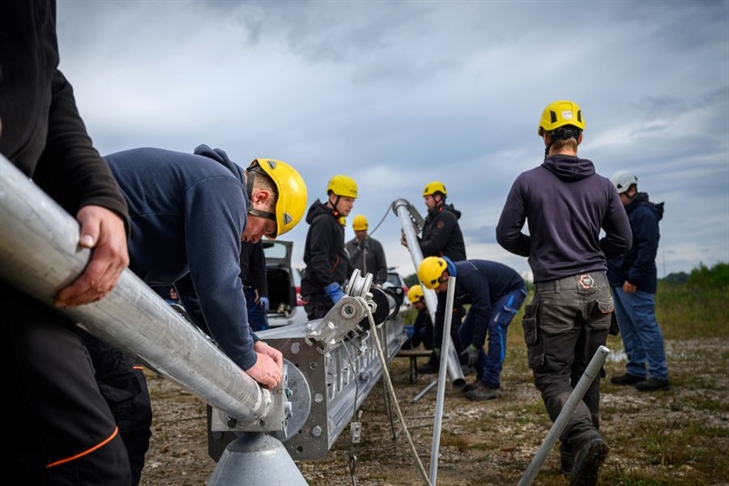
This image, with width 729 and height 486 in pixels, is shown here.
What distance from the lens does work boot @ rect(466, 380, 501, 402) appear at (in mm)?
6410

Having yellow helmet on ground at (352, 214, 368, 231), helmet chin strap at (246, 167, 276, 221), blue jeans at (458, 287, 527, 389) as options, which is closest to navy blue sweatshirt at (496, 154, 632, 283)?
helmet chin strap at (246, 167, 276, 221)

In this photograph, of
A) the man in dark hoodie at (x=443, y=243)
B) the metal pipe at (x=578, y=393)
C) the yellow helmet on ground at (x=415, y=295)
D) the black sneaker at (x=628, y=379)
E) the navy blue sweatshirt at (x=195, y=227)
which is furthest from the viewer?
the yellow helmet on ground at (x=415, y=295)

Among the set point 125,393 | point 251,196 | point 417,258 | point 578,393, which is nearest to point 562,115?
point 578,393

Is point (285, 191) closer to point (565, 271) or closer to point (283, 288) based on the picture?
point (565, 271)

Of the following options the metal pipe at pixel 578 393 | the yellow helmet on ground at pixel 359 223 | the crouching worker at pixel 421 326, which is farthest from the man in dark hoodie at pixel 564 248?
the yellow helmet on ground at pixel 359 223

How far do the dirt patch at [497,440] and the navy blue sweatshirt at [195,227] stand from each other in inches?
45.1

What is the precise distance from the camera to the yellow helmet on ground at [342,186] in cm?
666

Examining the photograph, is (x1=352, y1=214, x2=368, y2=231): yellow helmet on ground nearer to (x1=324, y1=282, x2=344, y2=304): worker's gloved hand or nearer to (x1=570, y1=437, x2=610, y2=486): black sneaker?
(x1=324, y1=282, x2=344, y2=304): worker's gloved hand

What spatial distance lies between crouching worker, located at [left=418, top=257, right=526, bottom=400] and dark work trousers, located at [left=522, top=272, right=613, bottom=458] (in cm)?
278

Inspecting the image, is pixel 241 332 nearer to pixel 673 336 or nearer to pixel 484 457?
pixel 484 457

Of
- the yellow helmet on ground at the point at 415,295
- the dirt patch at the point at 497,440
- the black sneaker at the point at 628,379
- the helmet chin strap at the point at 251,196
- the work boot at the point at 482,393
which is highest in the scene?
the helmet chin strap at the point at 251,196

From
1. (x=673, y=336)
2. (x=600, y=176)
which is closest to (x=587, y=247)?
(x=600, y=176)

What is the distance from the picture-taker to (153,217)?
2.11 m

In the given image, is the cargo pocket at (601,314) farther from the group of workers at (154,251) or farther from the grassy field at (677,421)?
the grassy field at (677,421)
